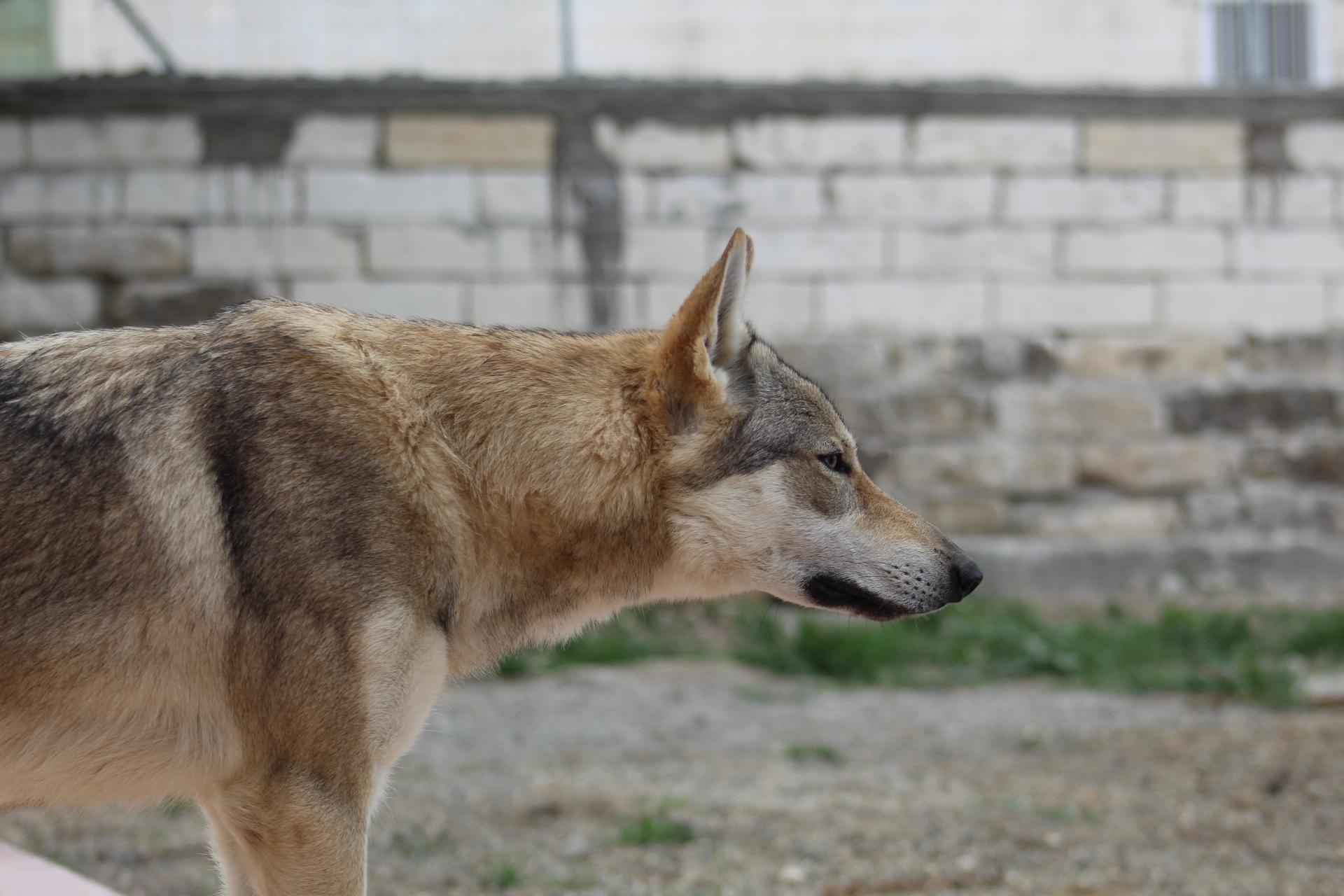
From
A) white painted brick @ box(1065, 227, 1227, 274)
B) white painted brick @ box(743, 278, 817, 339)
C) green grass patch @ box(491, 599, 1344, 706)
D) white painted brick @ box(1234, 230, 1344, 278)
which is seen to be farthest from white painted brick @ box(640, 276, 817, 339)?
white painted brick @ box(1234, 230, 1344, 278)

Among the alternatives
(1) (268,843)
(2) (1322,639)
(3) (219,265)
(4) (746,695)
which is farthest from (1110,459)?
(1) (268,843)

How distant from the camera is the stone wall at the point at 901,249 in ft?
28.5

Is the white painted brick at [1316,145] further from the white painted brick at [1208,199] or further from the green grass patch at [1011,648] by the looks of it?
the green grass patch at [1011,648]

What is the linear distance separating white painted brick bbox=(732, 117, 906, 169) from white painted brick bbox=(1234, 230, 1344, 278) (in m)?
2.58

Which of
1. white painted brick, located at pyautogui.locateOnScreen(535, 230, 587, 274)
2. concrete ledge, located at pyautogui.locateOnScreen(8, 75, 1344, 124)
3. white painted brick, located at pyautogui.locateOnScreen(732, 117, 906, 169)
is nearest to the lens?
concrete ledge, located at pyautogui.locateOnScreen(8, 75, 1344, 124)

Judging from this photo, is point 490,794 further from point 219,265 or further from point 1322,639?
point 1322,639

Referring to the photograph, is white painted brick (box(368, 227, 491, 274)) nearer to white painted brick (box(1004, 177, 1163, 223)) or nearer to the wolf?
white painted brick (box(1004, 177, 1163, 223))

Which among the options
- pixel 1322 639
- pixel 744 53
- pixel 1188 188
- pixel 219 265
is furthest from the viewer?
pixel 744 53

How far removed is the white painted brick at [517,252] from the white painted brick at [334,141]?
0.99 m

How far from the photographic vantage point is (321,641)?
271 cm

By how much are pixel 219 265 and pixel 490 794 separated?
467 centimetres

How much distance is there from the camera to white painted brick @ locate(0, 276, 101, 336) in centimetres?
864

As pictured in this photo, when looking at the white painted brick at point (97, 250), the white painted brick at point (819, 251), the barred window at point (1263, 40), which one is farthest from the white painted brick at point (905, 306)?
the white painted brick at point (97, 250)

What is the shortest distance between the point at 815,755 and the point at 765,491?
10.3 feet
